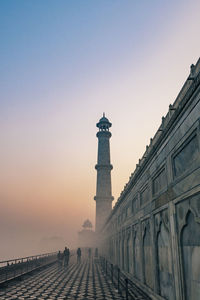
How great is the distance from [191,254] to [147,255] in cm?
575

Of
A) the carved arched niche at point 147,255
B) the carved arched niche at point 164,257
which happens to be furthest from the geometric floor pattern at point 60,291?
the carved arched niche at point 164,257

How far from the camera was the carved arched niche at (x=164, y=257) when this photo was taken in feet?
27.1

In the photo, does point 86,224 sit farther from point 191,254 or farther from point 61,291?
point 191,254

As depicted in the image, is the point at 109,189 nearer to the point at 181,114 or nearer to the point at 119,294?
the point at 119,294

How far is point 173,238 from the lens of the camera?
7.86 meters

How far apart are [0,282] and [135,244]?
8.07 m

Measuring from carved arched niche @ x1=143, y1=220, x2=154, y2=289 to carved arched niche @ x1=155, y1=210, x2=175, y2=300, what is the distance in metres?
1.49

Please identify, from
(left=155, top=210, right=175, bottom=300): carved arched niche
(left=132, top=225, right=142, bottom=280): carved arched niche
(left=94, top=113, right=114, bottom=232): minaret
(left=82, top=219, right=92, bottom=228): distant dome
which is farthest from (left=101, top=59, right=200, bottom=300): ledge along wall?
(left=82, top=219, right=92, bottom=228): distant dome

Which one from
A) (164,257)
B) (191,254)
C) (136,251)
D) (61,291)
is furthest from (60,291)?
(191,254)

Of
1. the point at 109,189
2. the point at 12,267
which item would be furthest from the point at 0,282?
the point at 109,189

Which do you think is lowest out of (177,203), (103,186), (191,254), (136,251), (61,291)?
(61,291)

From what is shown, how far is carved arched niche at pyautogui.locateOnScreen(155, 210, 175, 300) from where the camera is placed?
827 centimetres

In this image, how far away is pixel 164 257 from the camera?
29.7ft

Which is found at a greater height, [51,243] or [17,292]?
[17,292]
